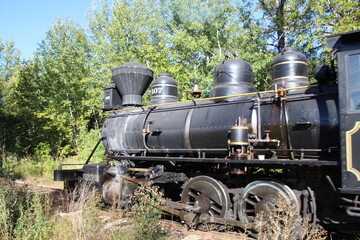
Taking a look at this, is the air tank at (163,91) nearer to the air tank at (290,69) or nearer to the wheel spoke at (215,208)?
the air tank at (290,69)

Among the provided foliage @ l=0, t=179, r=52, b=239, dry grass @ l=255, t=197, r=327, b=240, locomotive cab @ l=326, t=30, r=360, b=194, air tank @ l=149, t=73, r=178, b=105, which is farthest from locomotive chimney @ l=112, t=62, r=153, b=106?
locomotive cab @ l=326, t=30, r=360, b=194

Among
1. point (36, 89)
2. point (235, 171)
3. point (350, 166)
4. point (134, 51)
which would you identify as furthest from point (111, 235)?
point (36, 89)

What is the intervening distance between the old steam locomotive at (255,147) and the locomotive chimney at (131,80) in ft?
3.97

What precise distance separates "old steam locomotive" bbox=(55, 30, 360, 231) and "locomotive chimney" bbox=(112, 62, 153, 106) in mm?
1209

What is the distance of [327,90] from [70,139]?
19.1 metres

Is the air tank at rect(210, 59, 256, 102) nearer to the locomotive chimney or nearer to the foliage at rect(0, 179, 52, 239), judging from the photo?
the locomotive chimney

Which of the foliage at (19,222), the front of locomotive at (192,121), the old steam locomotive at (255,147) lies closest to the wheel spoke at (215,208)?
the old steam locomotive at (255,147)

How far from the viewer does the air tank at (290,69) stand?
18.6ft

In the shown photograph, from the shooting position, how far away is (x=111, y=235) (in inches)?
184

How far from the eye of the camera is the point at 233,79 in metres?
6.19

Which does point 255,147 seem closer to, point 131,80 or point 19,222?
point 19,222

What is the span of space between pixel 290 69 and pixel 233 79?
114 cm

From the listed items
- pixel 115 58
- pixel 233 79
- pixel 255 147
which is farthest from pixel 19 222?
pixel 115 58

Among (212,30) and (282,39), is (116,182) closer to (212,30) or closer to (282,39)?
(282,39)
